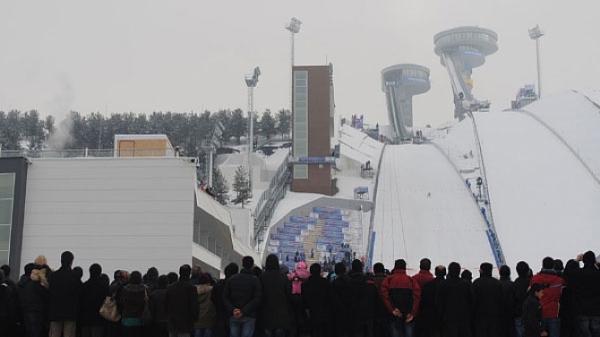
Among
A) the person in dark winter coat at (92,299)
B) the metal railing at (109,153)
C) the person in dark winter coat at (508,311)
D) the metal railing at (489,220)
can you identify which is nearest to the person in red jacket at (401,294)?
the person in dark winter coat at (508,311)

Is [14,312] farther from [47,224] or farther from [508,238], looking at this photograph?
[508,238]

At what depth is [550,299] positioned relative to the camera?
1023 centimetres

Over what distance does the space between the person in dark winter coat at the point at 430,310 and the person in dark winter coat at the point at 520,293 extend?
3.22ft

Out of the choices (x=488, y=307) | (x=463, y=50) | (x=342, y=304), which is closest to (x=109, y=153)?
(x=342, y=304)

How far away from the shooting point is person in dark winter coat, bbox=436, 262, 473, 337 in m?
10.7

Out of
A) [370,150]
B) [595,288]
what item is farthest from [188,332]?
[370,150]

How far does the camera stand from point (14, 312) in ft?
35.9

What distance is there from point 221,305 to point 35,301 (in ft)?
8.16

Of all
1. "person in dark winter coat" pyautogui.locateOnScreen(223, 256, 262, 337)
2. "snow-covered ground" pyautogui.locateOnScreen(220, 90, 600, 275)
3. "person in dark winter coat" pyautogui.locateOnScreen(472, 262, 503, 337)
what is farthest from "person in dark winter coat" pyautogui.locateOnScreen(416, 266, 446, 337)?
"snow-covered ground" pyautogui.locateOnScreen(220, 90, 600, 275)

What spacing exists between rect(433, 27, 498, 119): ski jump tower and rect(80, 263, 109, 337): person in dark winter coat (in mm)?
126864

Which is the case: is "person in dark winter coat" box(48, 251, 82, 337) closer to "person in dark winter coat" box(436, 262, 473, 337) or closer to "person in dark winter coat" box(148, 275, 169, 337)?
"person in dark winter coat" box(148, 275, 169, 337)

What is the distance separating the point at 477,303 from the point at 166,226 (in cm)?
1742

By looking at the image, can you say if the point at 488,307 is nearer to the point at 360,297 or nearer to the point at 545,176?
the point at 360,297

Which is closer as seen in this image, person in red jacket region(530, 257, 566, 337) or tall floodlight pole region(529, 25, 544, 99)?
person in red jacket region(530, 257, 566, 337)
